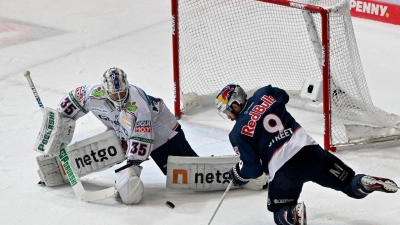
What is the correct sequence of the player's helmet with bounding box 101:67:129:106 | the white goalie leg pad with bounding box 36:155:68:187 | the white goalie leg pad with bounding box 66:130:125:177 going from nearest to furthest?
the player's helmet with bounding box 101:67:129:106, the white goalie leg pad with bounding box 66:130:125:177, the white goalie leg pad with bounding box 36:155:68:187

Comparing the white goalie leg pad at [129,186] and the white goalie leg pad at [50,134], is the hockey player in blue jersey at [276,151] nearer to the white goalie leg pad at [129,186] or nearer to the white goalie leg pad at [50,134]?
the white goalie leg pad at [129,186]

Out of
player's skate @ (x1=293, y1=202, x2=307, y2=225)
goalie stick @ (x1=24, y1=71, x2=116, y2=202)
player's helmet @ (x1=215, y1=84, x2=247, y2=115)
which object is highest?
player's helmet @ (x1=215, y1=84, x2=247, y2=115)

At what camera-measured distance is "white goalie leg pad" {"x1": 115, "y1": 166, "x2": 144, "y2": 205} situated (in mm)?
5402

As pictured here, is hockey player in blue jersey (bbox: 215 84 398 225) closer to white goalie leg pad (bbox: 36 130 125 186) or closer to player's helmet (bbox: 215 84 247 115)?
player's helmet (bbox: 215 84 247 115)

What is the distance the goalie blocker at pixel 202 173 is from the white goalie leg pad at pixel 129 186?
259mm

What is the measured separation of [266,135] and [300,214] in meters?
0.47

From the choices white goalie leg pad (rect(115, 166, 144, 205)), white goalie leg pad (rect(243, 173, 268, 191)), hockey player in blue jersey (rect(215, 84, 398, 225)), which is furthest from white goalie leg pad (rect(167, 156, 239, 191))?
hockey player in blue jersey (rect(215, 84, 398, 225))

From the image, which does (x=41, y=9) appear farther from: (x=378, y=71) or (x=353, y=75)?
(x=353, y=75)

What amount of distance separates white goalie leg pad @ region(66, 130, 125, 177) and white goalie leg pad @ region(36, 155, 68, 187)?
123 mm

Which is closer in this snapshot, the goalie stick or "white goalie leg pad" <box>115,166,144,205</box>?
"white goalie leg pad" <box>115,166,144,205</box>

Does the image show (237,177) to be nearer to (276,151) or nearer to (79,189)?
(276,151)

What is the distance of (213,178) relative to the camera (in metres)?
5.61

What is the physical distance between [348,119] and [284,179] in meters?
1.67

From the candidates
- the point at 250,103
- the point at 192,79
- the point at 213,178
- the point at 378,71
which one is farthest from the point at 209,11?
the point at 250,103
